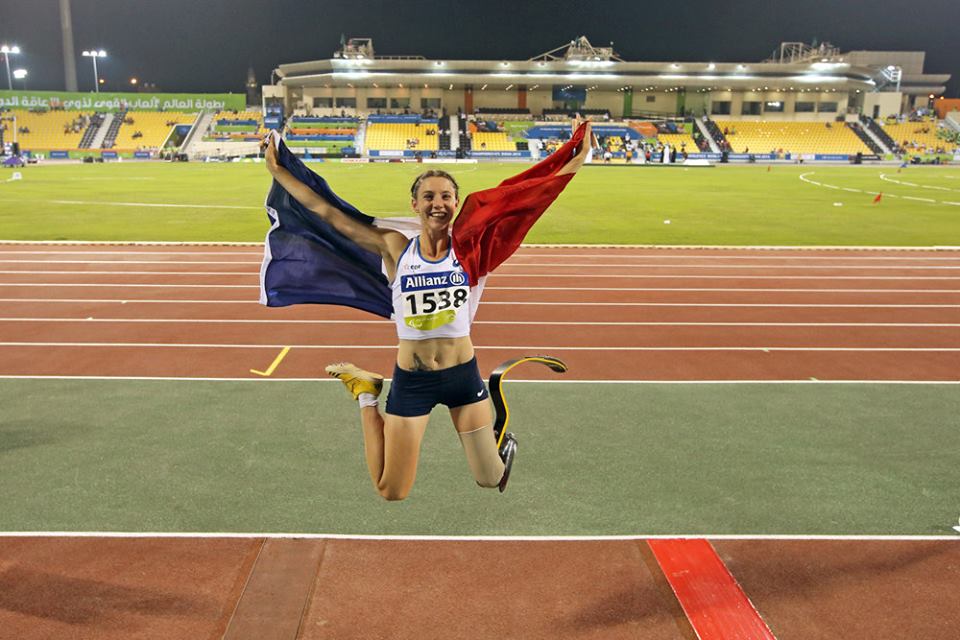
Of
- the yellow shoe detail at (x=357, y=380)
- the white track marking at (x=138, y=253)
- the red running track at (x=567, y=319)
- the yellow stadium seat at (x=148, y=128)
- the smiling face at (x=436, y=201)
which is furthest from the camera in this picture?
the yellow stadium seat at (x=148, y=128)

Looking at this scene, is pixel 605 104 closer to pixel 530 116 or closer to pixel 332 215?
pixel 530 116

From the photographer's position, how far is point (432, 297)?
13.9 feet

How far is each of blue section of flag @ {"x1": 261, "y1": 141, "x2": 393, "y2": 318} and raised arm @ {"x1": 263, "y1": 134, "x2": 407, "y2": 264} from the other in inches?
3.6

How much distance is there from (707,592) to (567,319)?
7.00 metres

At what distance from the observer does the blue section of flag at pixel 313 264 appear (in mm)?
5023

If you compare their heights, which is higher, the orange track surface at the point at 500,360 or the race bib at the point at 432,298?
the race bib at the point at 432,298

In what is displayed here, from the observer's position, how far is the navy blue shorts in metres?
4.28

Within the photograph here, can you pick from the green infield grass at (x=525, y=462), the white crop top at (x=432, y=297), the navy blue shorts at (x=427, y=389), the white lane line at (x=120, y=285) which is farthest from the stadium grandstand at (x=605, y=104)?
the navy blue shorts at (x=427, y=389)

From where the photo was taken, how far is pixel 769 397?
25.1 ft

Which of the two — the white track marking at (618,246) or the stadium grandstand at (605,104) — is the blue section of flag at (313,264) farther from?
the stadium grandstand at (605,104)

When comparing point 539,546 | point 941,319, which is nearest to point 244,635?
point 539,546

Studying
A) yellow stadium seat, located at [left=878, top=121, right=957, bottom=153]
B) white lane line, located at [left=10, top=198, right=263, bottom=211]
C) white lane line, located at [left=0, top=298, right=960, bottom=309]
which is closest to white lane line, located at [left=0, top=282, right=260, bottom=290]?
white lane line, located at [left=0, top=298, right=960, bottom=309]

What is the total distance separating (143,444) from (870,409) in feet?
22.8

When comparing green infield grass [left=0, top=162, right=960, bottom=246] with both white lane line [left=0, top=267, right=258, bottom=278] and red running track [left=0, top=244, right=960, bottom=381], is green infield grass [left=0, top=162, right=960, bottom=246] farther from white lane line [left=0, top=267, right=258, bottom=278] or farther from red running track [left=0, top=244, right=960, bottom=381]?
white lane line [left=0, top=267, right=258, bottom=278]
